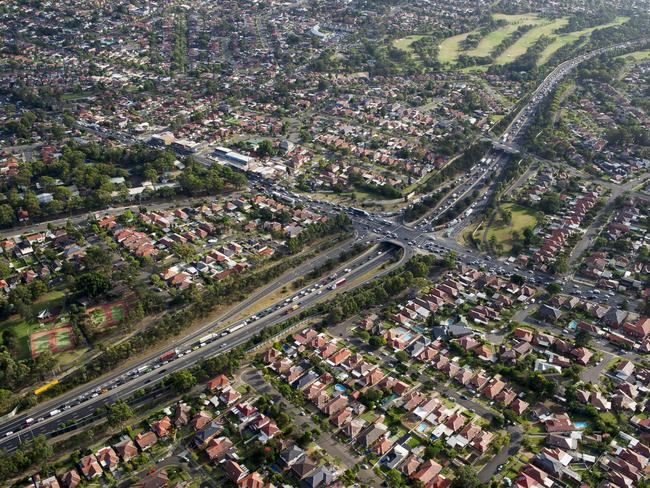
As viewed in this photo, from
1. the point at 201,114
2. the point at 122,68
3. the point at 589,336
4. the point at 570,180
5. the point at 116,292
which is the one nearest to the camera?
the point at 589,336

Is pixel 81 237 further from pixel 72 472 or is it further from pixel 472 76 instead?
pixel 472 76

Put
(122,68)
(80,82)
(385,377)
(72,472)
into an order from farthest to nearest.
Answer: (122,68), (80,82), (385,377), (72,472)

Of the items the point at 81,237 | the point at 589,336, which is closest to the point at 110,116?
the point at 81,237

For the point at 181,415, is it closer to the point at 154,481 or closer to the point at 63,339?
the point at 154,481

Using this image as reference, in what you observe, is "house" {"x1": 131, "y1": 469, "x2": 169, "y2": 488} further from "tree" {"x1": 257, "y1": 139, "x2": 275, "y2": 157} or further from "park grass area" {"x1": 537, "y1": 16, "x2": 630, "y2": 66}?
"park grass area" {"x1": 537, "y1": 16, "x2": 630, "y2": 66}

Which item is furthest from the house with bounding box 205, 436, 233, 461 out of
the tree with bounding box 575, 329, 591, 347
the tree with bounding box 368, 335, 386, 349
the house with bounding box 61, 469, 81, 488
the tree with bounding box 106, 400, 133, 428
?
the tree with bounding box 575, 329, 591, 347

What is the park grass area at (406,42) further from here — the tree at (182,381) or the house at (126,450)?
the house at (126,450)

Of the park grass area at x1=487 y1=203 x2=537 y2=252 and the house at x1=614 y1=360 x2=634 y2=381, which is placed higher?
the park grass area at x1=487 y1=203 x2=537 y2=252
